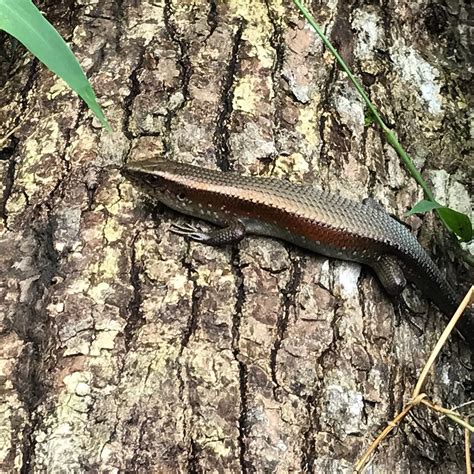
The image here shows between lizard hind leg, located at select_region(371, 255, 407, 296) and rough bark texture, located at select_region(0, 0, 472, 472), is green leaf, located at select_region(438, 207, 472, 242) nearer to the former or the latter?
rough bark texture, located at select_region(0, 0, 472, 472)

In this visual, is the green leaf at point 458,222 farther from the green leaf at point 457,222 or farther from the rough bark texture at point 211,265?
the rough bark texture at point 211,265

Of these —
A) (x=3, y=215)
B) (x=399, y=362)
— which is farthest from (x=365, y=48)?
(x=3, y=215)

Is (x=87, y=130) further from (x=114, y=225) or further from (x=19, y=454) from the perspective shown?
(x=19, y=454)

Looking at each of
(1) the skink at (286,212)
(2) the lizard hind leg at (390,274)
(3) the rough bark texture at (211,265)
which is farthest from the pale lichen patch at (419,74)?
(2) the lizard hind leg at (390,274)

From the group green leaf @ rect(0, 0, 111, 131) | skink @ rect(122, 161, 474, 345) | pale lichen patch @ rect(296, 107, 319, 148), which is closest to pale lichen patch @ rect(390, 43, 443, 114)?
pale lichen patch @ rect(296, 107, 319, 148)

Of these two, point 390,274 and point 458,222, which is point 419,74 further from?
point 390,274

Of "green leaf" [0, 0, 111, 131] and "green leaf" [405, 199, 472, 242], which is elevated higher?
"green leaf" [405, 199, 472, 242]
